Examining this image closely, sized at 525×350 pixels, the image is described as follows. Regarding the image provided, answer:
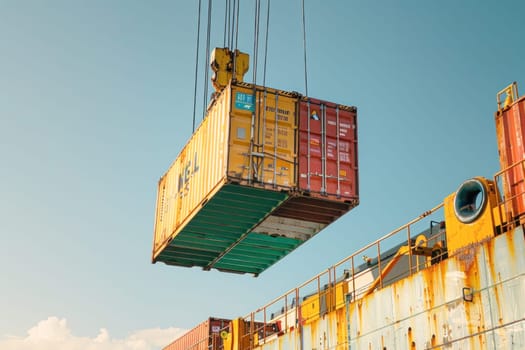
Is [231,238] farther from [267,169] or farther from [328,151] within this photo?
[328,151]

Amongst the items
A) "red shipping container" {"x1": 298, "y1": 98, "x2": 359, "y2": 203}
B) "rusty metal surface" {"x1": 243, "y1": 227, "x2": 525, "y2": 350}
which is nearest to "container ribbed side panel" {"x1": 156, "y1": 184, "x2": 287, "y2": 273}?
"red shipping container" {"x1": 298, "y1": 98, "x2": 359, "y2": 203}

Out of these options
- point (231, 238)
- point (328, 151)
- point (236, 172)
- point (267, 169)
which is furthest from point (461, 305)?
point (231, 238)

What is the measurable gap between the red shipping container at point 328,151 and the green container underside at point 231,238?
1162 millimetres

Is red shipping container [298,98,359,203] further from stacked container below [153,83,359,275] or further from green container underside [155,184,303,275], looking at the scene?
green container underside [155,184,303,275]

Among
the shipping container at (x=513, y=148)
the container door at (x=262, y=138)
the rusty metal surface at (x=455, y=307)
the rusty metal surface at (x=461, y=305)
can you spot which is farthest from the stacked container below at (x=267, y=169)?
the shipping container at (x=513, y=148)

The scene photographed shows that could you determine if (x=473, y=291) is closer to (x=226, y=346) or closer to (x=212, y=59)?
(x=226, y=346)

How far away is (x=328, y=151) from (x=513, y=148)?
7592 millimetres

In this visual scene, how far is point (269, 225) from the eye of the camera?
20.1 m

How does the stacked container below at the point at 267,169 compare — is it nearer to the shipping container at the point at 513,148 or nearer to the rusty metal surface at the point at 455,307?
the rusty metal surface at the point at 455,307

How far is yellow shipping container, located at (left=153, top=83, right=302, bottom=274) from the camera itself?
1805cm

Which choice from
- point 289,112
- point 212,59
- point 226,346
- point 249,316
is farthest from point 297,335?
point 212,59

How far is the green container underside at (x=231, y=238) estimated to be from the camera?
729 inches

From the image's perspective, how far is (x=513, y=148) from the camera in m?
12.1

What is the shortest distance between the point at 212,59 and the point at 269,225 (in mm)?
8420
